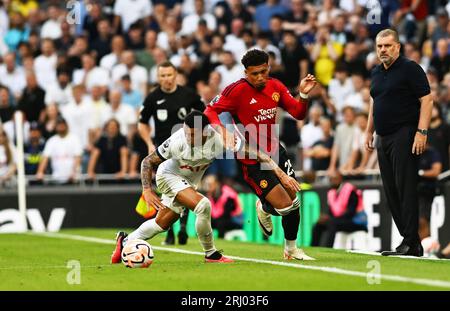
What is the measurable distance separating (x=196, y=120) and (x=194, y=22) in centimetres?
1377

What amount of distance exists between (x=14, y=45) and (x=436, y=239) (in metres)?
12.5

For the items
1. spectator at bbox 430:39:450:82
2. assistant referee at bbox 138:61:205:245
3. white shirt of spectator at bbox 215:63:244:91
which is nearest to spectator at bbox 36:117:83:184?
white shirt of spectator at bbox 215:63:244:91

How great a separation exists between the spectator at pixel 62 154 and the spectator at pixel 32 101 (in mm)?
1609

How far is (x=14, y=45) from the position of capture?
25.9 meters

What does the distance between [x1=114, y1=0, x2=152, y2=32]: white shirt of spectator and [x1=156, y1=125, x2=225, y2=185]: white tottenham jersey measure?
14292 mm

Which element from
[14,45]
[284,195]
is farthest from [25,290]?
[14,45]

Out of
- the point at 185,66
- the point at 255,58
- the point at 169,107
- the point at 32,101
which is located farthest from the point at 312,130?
the point at 255,58

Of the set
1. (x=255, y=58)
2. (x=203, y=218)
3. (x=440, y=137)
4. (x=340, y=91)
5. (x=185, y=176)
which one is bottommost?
(x=203, y=218)

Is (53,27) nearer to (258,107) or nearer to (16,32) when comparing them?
(16,32)

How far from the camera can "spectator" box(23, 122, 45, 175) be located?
72.5 ft

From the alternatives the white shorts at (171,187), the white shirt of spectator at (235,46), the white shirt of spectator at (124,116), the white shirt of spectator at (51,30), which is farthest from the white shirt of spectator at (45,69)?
the white shorts at (171,187)

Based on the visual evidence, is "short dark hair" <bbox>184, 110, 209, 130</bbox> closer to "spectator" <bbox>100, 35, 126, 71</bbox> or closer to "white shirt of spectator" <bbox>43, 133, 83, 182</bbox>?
"white shirt of spectator" <bbox>43, 133, 83, 182</bbox>

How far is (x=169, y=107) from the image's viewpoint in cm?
1588
